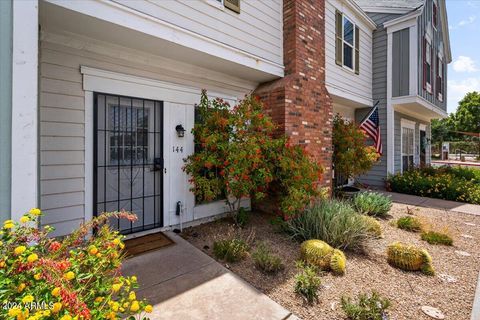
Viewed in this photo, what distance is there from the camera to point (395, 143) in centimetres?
927

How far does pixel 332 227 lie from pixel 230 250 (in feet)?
5.61

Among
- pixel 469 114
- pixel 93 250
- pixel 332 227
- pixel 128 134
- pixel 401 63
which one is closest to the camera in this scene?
pixel 93 250

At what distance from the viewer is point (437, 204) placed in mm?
6820

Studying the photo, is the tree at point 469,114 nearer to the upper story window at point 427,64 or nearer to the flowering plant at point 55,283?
the upper story window at point 427,64

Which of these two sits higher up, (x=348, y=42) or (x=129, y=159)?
(x=348, y=42)

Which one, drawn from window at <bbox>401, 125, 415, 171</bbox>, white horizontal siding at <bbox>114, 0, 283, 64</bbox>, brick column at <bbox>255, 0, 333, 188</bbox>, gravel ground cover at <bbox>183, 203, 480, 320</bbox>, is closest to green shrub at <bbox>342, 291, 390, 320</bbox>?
gravel ground cover at <bbox>183, 203, 480, 320</bbox>

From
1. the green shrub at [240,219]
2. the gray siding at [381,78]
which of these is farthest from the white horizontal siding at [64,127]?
the gray siding at [381,78]

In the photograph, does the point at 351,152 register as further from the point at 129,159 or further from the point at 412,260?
the point at 129,159

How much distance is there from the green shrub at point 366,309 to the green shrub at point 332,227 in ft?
4.64

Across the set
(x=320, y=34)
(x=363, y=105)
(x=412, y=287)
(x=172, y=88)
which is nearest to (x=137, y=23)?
(x=172, y=88)

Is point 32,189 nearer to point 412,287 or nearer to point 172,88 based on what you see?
point 172,88

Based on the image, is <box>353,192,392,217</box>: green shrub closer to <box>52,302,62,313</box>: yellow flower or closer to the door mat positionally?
the door mat

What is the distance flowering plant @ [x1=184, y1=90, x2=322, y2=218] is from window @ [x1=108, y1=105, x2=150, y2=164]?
835 millimetres

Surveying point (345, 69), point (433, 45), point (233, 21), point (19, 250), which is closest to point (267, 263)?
point (19, 250)
